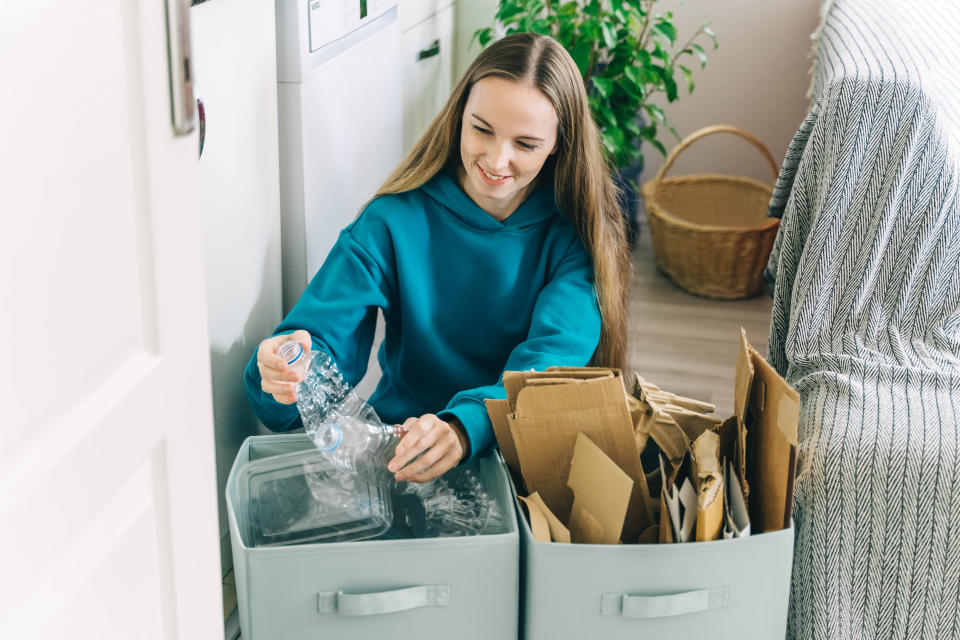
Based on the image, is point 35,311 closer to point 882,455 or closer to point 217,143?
point 217,143

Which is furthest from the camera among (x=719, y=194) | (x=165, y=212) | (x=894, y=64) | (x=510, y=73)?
(x=719, y=194)

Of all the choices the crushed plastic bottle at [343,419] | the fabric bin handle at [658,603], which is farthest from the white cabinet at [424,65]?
the fabric bin handle at [658,603]

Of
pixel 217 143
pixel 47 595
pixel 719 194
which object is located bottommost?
pixel 719 194

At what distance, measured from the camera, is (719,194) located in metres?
2.89

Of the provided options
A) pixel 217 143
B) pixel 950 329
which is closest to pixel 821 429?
pixel 950 329

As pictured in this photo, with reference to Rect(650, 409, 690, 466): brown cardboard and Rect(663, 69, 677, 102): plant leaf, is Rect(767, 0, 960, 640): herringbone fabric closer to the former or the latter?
Rect(650, 409, 690, 466): brown cardboard

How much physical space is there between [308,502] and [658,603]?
0.49 m

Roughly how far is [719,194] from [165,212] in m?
2.33

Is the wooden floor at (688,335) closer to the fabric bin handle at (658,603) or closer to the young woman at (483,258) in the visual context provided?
the young woman at (483,258)

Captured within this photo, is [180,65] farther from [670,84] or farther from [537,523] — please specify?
[670,84]

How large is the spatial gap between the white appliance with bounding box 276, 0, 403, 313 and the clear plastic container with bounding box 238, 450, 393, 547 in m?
0.36

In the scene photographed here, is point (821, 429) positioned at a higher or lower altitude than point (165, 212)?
lower

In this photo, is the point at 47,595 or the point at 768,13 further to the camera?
the point at 768,13

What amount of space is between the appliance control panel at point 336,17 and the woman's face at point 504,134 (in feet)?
0.90
